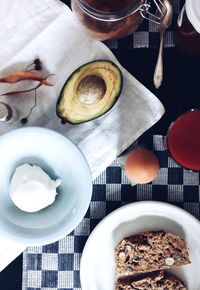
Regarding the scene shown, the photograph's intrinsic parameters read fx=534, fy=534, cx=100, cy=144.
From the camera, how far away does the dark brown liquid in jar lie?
0.77 metres

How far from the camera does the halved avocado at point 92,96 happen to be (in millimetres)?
810

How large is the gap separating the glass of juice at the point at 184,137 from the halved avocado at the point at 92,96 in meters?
0.10

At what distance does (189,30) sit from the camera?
2.56ft

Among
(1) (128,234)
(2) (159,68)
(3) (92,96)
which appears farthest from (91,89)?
(1) (128,234)

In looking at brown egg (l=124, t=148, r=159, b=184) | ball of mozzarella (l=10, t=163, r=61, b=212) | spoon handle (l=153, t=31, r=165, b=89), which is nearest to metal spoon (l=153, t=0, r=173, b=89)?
spoon handle (l=153, t=31, r=165, b=89)

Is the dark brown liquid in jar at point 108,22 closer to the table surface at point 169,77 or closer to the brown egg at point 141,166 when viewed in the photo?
the table surface at point 169,77

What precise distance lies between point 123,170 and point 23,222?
0.18 m

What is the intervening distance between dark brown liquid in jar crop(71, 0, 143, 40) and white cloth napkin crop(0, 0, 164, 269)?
2.5 inches

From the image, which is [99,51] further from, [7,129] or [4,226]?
[4,226]

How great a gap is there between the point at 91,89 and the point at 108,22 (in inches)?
4.0

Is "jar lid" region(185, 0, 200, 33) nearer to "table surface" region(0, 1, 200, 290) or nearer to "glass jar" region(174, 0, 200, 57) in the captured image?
"glass jar" region(174, 0, 200, 57)

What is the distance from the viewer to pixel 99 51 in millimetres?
854

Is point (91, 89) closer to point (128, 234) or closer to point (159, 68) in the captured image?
point (159, 68)

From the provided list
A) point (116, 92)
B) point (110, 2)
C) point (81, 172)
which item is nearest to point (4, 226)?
point (81, 172)
